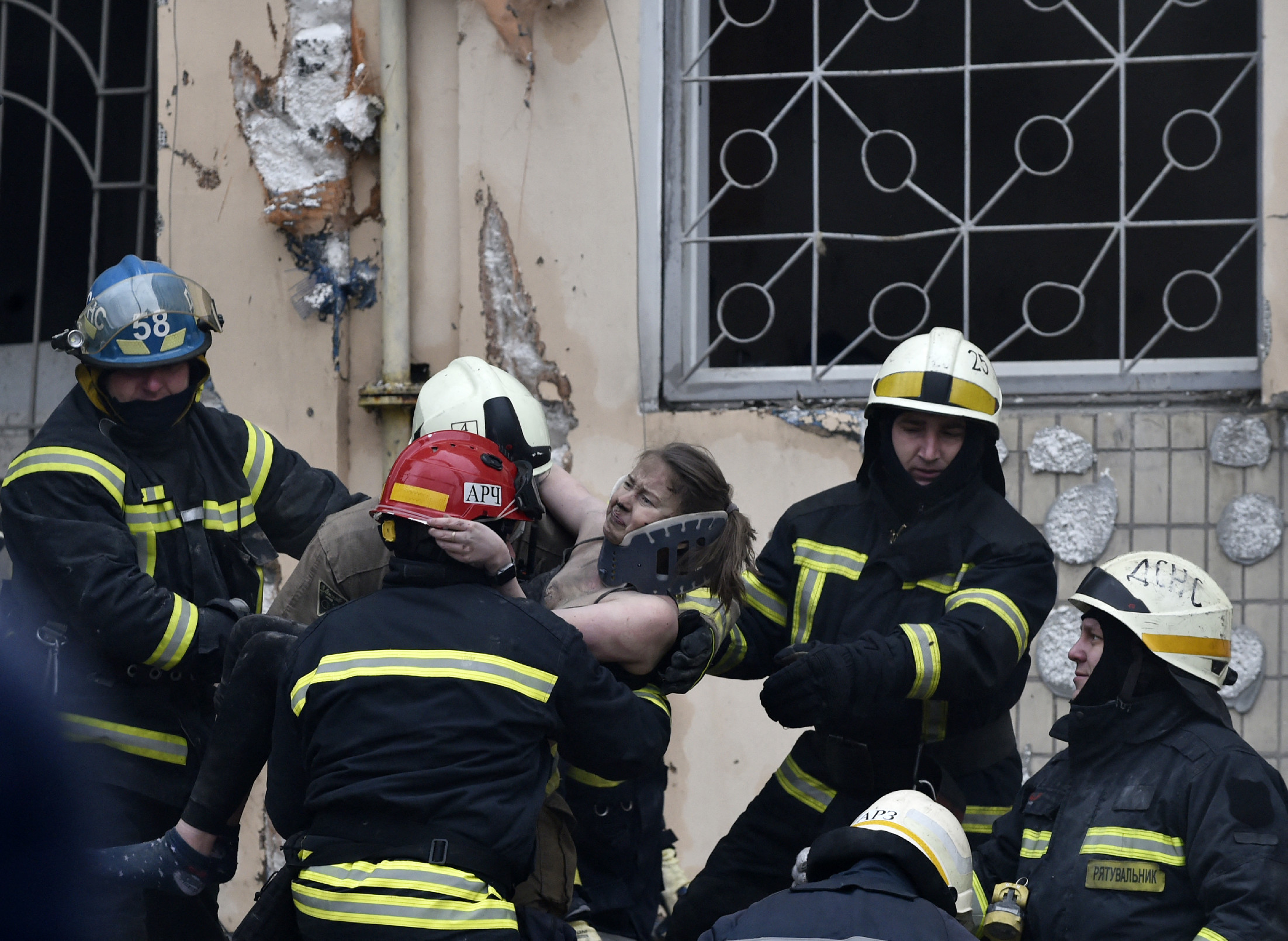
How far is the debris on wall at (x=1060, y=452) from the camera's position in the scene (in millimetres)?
4941

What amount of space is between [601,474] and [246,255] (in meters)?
1.57

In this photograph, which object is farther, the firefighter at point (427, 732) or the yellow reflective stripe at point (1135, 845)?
the yellow reflective stripe at point (1135, 845)

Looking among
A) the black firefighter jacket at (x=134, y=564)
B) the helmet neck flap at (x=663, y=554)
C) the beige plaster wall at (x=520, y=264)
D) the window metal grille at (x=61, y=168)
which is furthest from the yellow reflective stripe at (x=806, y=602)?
the window metal grille at (x=61, y=168)

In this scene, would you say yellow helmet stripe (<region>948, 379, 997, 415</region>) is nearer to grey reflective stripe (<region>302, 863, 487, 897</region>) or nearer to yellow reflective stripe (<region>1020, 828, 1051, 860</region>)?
yellow reflective stripe (<region>1020, 828, 1051, 860</region>)

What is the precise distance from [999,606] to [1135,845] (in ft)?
2.24

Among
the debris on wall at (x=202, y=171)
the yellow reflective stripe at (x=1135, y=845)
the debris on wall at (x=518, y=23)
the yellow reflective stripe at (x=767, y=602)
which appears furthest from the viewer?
the debris on wall at (x=202, y=171)

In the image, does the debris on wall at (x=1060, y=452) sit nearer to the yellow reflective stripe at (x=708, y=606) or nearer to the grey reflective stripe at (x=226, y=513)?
the yellow reflective stripe at (x=708, y=606)

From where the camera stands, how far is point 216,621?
11.5 ft

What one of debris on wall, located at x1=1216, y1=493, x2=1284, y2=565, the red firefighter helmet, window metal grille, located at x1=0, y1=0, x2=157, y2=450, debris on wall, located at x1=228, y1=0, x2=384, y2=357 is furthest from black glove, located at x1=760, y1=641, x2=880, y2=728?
window metal grille, located at x1=0, y1=0, x2=157, y2=450

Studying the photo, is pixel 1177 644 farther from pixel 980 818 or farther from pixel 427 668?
pixel 427 668

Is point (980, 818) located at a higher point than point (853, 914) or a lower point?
lower

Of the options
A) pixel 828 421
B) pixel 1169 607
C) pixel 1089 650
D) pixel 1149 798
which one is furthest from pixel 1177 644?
pixel 828 421

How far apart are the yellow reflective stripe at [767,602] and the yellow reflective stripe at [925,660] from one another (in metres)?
0.51

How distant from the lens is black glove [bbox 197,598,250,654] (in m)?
3.48
